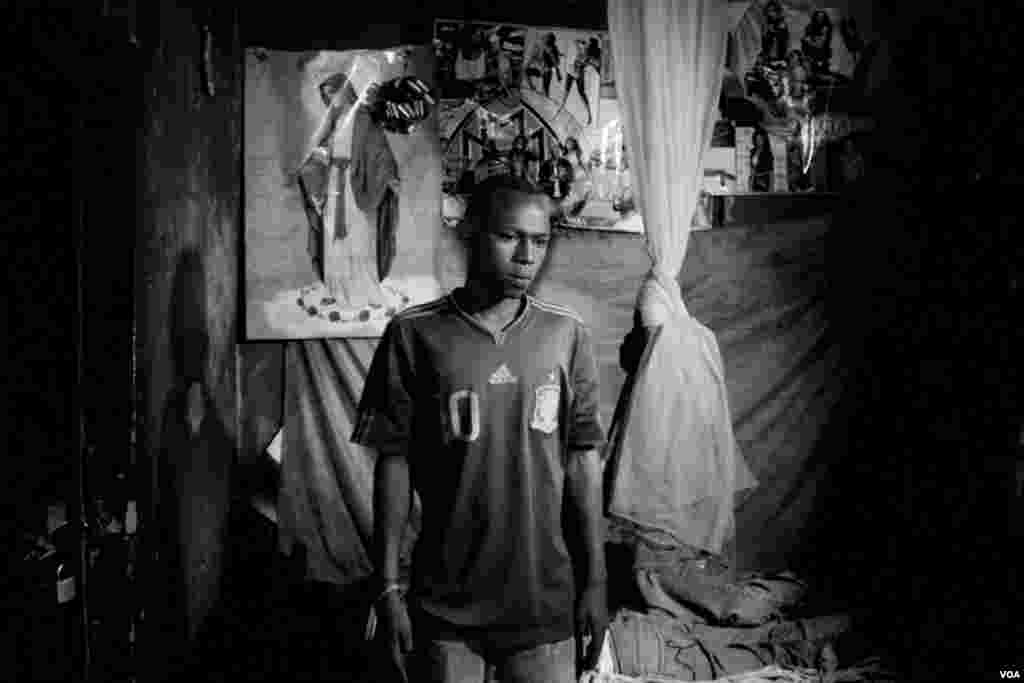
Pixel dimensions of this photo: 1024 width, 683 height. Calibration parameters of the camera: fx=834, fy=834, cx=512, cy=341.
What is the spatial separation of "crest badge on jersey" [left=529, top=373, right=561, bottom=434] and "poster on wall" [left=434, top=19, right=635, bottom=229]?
2286mm

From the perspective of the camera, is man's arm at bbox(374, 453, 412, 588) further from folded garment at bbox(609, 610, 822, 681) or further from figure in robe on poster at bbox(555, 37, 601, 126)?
figure in robe on poster at bbox(555, 37, 601, 126)

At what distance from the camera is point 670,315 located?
395 centimetres

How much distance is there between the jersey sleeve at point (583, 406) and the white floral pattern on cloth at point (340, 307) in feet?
6.78

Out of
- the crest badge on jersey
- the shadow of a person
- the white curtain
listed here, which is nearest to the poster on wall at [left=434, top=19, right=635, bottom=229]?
the white curtain

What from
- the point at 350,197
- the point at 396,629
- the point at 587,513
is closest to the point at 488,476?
the point at 587,513

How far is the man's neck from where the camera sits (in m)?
2.35

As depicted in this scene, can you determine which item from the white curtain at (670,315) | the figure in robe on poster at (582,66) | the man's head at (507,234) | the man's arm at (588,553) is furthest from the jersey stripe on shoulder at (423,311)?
the figure in robe on poster at (582,66)

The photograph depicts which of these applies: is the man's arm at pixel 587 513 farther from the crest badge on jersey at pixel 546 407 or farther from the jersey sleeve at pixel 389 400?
the jersey sleeve at pixel 389 400

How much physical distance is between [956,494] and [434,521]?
11.1ft

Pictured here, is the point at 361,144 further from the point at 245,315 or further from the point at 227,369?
the point at 227,369

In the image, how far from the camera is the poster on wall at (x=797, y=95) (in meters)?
4.64

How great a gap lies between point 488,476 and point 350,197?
2497mm

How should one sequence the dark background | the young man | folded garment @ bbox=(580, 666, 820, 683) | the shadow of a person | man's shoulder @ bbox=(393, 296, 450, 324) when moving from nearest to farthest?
the young man < man's shoulder @ bbox=(393, 296, 450, 324) < the shadow of a person < folded garment @ bbox=(580, 666, 820, 683) < the dark background

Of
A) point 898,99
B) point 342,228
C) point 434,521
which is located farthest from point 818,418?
point 434,521
